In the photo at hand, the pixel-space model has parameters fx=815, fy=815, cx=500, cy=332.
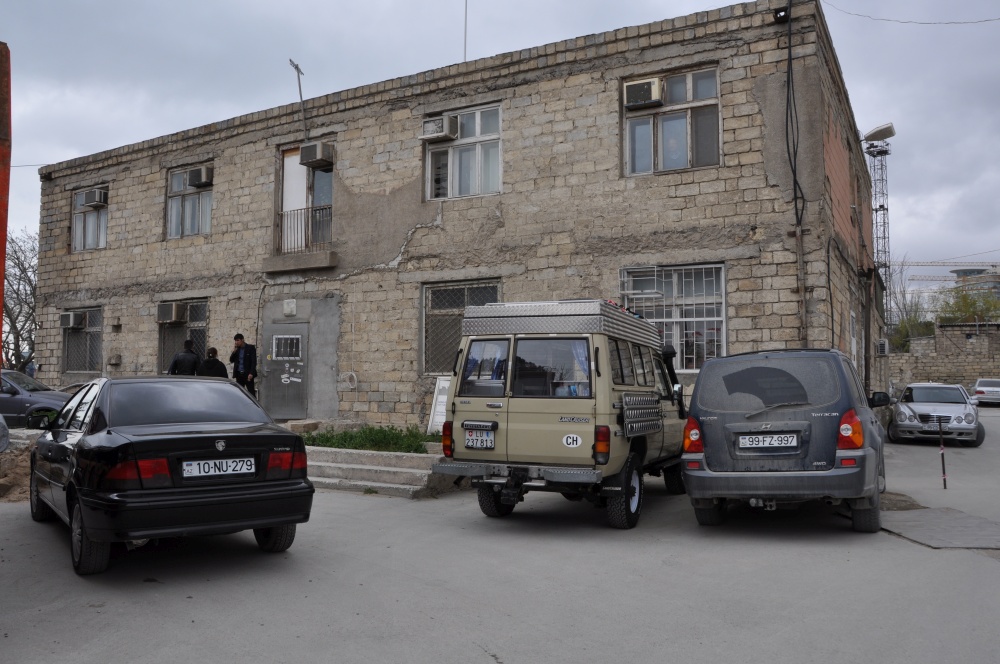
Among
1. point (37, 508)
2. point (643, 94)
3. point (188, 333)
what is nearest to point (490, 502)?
point (37, 508)

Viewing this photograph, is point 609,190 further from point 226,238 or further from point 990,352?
point 990,352

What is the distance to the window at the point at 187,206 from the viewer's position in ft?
59.3

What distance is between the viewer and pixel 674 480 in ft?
34.1

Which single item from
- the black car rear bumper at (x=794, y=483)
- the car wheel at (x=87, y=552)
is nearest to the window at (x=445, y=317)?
the black car rear bumper at (x=794, y=483)

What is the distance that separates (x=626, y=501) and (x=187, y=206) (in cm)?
1414

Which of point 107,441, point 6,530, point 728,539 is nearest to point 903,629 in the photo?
point 728,539

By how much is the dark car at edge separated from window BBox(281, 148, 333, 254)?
10411mm

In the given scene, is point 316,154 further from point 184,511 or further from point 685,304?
point 184,511

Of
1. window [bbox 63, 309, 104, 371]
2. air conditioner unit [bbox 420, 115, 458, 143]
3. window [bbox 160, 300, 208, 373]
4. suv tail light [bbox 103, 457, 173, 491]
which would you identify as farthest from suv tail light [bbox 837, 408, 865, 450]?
window [bbox 63, 309, 104, 371]

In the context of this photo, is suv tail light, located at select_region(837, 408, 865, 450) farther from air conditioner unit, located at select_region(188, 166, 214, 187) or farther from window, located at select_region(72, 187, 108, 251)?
window, located at select_region(72, 187, 108, 251)

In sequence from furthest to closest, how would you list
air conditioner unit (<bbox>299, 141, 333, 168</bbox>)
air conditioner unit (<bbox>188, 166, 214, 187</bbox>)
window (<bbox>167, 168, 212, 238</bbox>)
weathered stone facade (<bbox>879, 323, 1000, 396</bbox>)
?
1. weathered stone facade (<bbox>879, 323, 1000, 396</bbox>)
2. window (<bbox>167, 168, 212, 238</bbox>)
3. air conditioner unit (<bbox>188, 166, 214, 187</bbox>)
4. air conditioner unit (<bbox>299, 141, 333, 168</bbox>)

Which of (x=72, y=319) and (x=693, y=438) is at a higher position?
(x=72, y=319)

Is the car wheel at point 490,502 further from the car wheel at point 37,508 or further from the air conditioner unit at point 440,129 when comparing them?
the air conditioner unit at point 440,129

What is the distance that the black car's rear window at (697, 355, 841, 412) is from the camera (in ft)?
24.0
